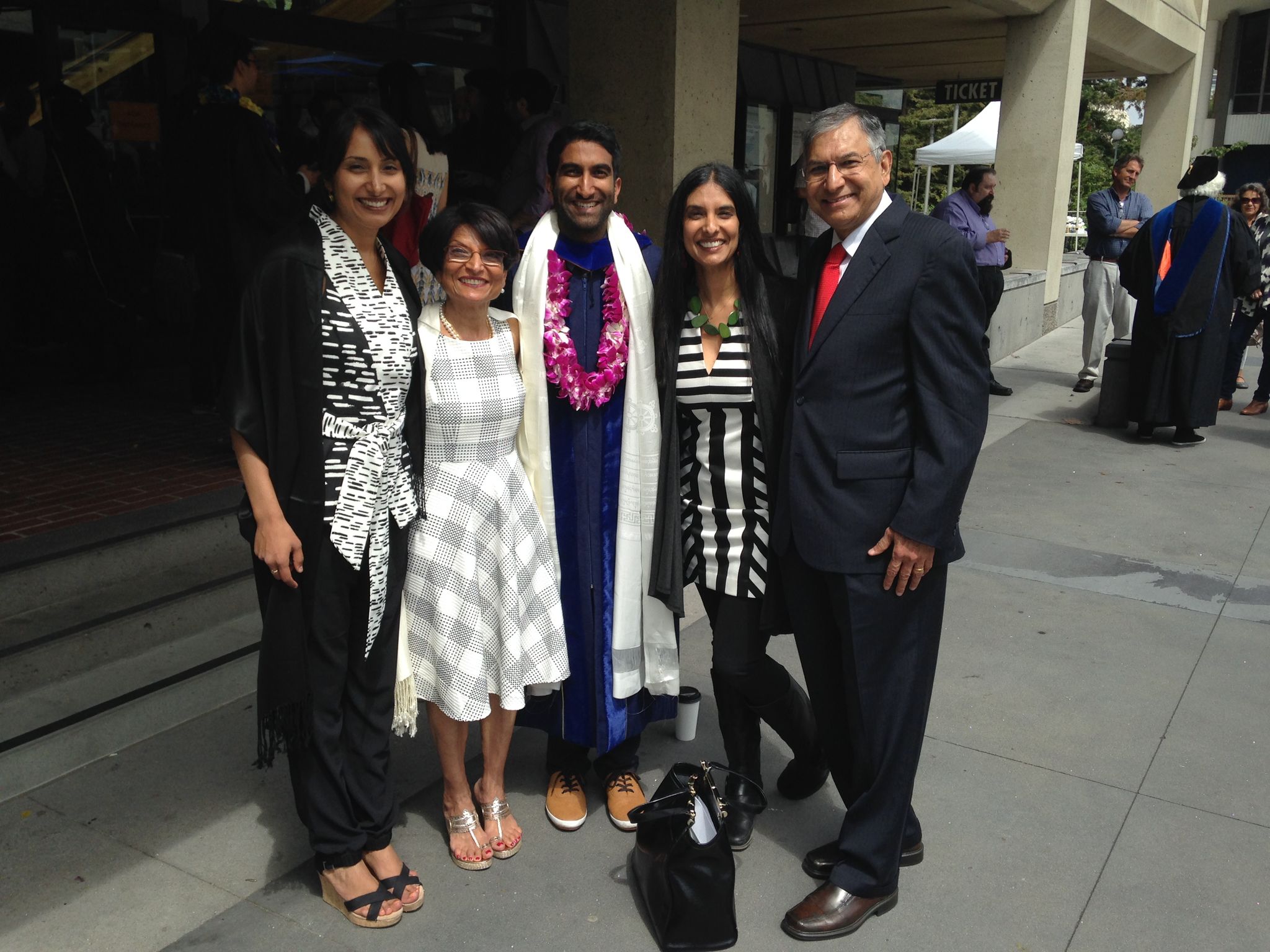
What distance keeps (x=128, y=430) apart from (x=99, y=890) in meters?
4.12

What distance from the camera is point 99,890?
9.59 ft

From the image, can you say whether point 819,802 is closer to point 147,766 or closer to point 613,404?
point 613,404

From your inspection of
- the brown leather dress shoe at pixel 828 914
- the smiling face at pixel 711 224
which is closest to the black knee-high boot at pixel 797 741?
the brown leather dress shoe at pixel 828 914

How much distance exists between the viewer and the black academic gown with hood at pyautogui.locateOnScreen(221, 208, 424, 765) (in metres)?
2.56

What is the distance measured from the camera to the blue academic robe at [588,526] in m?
3.06

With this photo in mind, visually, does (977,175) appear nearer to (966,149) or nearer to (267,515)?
(267,515)

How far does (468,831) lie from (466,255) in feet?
5.21

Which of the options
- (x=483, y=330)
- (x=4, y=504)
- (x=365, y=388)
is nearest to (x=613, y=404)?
(x=483, y=330)

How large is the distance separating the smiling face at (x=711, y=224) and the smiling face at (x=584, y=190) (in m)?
0.26

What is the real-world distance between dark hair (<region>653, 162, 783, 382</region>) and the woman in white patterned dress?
1.34 feet

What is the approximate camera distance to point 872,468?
2.64 m

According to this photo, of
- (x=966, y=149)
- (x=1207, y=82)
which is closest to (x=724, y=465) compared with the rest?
(x=966, y=149)

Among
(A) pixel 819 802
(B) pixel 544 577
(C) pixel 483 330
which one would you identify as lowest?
(A) pixel 819 802

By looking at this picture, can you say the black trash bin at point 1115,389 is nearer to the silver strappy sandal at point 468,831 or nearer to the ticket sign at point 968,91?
the silver strappy sandal at point 468,831
